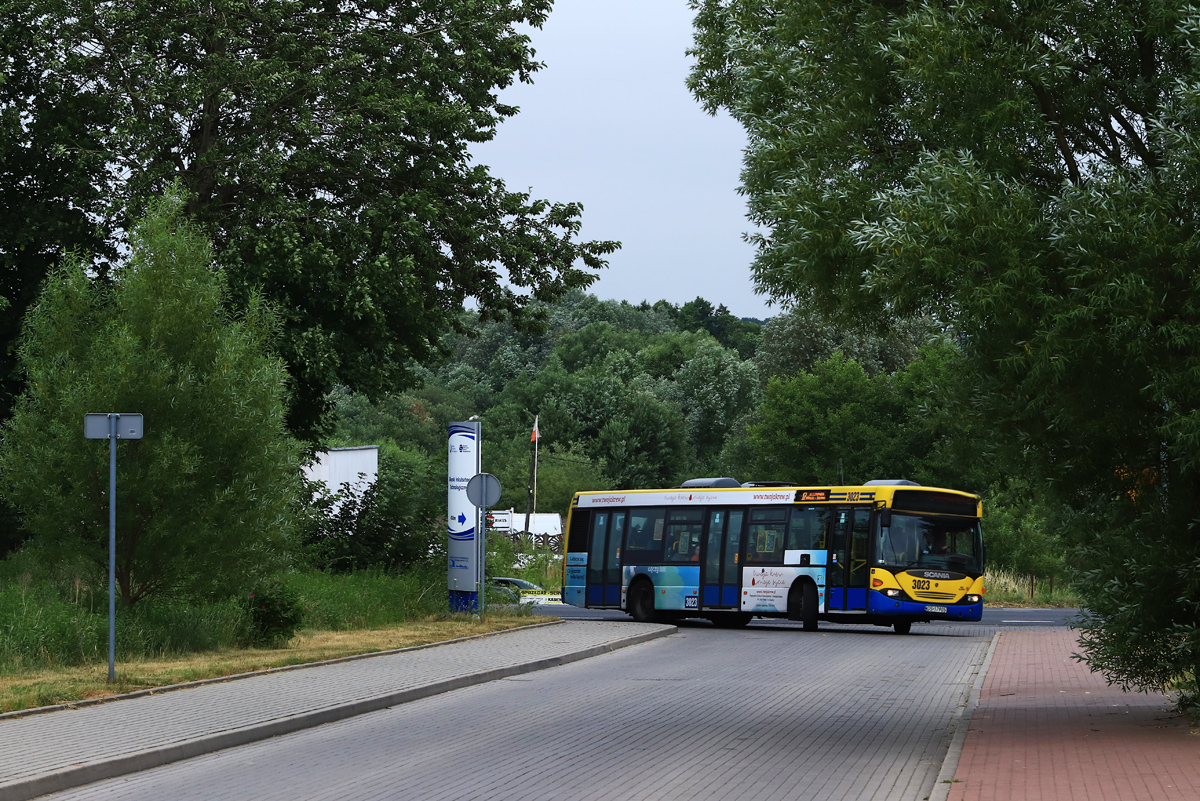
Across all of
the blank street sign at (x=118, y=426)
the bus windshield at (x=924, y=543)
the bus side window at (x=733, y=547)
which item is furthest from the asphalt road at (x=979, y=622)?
the blank street sign at (x=118, y=426)

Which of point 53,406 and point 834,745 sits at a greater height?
point 53,406

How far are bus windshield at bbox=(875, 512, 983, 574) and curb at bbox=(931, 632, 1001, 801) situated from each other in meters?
7.70

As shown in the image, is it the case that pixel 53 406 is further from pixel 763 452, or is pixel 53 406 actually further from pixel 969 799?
pixel 763 452

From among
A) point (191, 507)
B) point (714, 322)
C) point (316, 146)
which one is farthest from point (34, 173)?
point (714, 322)

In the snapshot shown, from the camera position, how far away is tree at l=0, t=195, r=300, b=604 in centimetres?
1728

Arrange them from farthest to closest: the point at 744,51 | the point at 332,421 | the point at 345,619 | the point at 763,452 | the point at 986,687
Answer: the point at 763,452, the point at 332,421, the point at 345,619, the point at 986,687, the point at 744,51

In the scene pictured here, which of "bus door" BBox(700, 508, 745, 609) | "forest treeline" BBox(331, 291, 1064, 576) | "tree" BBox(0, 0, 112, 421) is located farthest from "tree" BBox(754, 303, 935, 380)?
"tree" BBox(0, 0, 112, 421)

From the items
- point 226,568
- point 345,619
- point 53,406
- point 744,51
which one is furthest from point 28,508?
point 744,51

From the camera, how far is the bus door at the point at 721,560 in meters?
27.5

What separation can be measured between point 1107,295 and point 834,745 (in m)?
4.32

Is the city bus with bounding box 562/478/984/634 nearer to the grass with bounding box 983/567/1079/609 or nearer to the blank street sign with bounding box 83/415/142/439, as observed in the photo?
the grass with bounding box 983/567/1079/609

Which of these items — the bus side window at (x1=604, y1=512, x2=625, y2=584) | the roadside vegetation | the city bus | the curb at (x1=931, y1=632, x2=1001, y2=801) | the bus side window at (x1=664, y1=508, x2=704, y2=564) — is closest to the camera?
the curb at (x1=931, y1=632, x2=1001, y2=801)

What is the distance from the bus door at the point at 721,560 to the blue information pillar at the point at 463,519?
544 centimetres

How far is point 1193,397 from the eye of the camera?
9.40m
